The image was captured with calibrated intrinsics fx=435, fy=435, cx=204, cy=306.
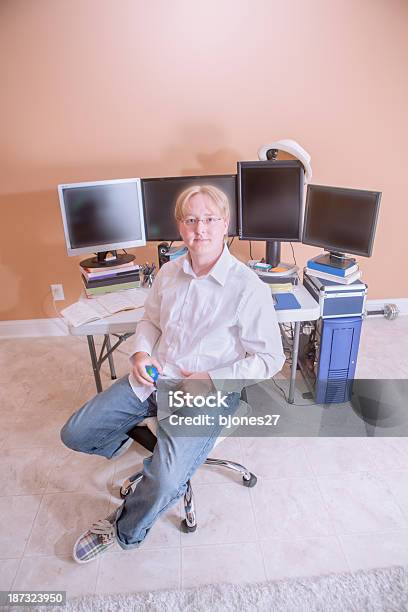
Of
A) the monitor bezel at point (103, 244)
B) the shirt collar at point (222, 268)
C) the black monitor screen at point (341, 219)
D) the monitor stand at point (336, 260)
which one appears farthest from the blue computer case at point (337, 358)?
the monitor bezel at point (103, 244)

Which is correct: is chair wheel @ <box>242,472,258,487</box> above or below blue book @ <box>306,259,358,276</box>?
below

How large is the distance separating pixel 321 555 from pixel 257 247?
73.5 inches

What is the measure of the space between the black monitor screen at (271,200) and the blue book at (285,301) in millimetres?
311

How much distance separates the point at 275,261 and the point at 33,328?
175cm

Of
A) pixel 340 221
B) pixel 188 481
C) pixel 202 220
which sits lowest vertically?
pixel 188 481

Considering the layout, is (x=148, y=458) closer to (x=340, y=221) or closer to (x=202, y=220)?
(x=202, y=220)

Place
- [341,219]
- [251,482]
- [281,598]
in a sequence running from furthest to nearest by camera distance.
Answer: [341,219] → [251,482] → [281,598]

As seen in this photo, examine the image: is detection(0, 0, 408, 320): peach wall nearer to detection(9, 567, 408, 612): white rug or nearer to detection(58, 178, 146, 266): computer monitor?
detection(58, 178, 146, 266): computer monitor

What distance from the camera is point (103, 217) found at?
2.23m

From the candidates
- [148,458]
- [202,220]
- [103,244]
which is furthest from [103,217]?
[148,458]

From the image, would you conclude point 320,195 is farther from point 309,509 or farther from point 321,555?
point 321,555

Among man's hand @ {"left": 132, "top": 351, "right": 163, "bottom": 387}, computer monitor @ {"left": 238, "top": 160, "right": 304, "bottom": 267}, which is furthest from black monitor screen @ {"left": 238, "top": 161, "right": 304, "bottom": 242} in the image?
man's hand @ {"left": 132, "top": 351, "right": 163, "bottom": 387}

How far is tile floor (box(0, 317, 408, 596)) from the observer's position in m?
1.52

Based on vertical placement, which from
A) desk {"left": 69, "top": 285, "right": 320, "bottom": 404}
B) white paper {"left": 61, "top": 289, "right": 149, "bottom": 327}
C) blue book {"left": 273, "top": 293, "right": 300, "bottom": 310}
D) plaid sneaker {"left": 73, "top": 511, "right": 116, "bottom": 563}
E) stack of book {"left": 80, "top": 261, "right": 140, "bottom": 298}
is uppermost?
stack of book {"left": 80, "top": 261, "right": 140, "bottom": 298}
